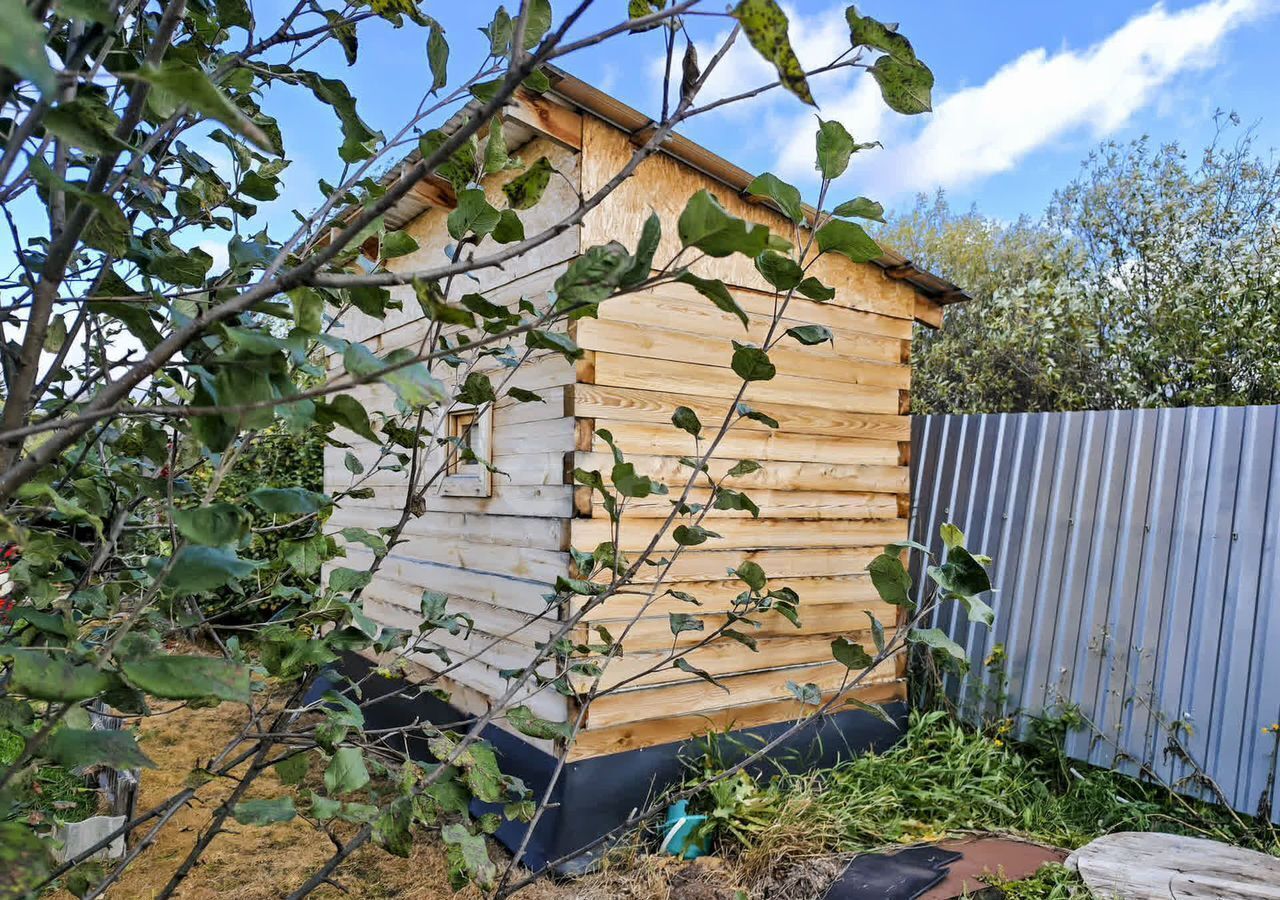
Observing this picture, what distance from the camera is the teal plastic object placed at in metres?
3.23

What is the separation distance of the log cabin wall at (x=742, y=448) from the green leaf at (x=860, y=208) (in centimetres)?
200

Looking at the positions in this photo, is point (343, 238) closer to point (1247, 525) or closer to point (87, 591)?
point (87, 591)

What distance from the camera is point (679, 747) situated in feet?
11.3

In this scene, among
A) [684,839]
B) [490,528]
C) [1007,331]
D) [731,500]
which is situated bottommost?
[684,839]

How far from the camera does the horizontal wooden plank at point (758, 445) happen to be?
10.8 feet

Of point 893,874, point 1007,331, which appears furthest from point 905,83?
point 1007,331

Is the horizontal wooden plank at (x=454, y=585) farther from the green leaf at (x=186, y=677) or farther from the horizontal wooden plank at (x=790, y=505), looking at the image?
the green leaf at (x=186, y=677)

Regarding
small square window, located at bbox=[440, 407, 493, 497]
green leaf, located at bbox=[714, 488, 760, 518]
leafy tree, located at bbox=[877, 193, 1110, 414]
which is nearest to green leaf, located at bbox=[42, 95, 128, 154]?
green leaf, located at bbox=[714, 488, 760, 518]

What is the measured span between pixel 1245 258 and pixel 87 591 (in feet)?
32.2

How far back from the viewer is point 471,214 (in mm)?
1135

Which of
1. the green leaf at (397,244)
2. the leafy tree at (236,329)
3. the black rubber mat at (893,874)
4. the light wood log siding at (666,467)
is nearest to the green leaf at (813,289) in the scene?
the leafy tree at (236,329)

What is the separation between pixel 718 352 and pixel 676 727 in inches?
67.9

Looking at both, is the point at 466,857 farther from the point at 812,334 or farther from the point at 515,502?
the point at 515,502

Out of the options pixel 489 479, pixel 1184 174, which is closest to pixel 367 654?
pixel 489 479
